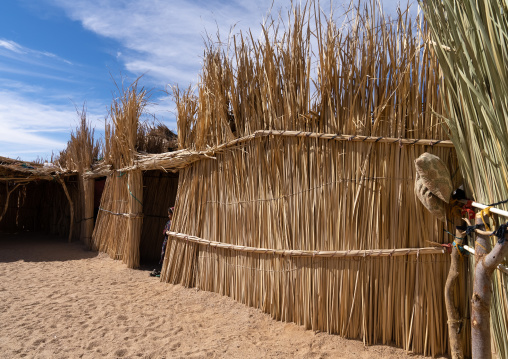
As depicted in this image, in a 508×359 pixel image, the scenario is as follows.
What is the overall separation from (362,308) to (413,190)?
1045 mm

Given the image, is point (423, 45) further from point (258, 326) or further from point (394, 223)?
point (258, 326)

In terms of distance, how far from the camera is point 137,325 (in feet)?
11.7

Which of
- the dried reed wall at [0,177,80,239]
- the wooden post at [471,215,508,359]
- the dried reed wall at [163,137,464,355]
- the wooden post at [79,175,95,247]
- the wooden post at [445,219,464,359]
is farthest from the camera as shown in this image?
the dried reed wall at [0,177,80,239]

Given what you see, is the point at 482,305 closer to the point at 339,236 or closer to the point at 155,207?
the point at 339,236

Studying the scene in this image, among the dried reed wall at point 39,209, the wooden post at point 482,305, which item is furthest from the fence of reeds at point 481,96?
the dried reed wall at point 39,209

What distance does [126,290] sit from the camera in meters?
4.75

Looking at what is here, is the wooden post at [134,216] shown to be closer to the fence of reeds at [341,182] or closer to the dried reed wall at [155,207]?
the dried reed wall at [155,207]

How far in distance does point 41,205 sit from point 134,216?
6467 mm

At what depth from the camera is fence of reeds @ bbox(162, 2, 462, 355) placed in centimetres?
282

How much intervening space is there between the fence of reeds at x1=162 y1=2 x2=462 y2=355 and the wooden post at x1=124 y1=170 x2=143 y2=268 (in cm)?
270

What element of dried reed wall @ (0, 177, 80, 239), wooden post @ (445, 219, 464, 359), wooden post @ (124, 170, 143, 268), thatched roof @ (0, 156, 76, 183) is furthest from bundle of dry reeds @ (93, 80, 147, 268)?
wooden post @ (445, 219, 464, 359)

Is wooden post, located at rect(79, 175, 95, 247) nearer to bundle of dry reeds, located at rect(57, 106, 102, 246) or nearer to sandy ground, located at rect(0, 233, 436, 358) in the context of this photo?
bundle of dry reeds, located at rect(57, 106, 102, 246)

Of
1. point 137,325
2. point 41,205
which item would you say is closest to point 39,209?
point 41,205

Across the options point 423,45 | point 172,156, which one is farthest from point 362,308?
point 172,156
